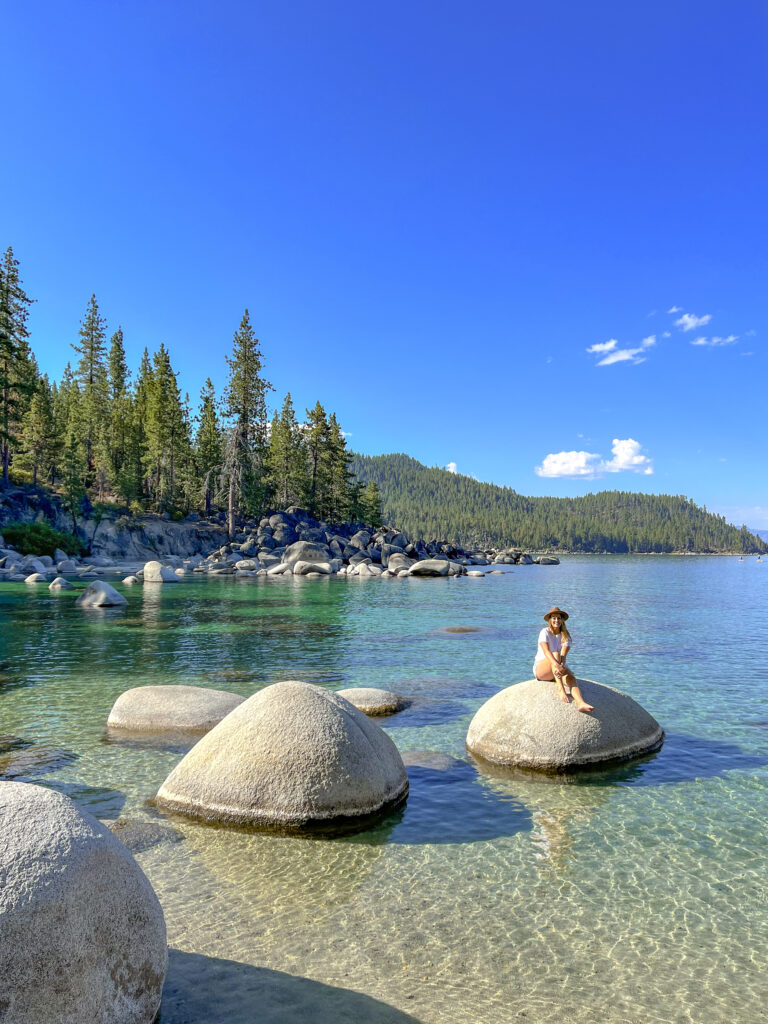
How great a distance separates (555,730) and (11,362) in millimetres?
65532

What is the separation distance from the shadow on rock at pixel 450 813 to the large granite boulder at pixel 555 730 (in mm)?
704

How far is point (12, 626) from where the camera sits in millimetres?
24062

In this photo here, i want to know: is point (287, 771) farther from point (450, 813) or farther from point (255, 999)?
point (255, 999)

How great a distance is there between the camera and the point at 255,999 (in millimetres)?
4492

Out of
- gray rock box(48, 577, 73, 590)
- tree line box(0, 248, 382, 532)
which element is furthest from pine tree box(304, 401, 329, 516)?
gray rock box(48, 577, 73, 590)

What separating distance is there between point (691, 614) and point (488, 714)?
89.2 ft

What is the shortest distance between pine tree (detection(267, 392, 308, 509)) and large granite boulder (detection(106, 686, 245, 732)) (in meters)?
78.9

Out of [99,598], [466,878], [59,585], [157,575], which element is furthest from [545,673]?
[157,575]

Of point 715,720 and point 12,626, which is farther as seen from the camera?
point 12,626

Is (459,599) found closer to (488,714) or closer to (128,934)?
(488,714)

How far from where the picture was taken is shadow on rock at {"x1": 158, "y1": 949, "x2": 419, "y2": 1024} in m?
4.31

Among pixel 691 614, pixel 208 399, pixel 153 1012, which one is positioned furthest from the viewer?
pixel 208 399

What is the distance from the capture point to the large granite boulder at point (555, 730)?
9430 millimetres

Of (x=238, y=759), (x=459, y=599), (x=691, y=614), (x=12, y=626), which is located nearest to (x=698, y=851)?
(x=238, y=759)
